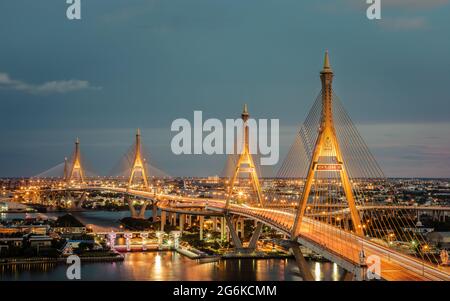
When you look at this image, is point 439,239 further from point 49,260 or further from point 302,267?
point 49,260

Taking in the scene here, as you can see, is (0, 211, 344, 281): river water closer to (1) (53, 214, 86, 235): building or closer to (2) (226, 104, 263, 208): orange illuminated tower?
(2) (226, 104, 263, 208): orange illuminated tower

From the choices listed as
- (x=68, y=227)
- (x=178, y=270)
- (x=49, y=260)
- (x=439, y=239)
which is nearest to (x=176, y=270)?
(x=178, y=270)

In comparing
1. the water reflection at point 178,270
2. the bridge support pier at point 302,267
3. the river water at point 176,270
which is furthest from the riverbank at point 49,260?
the bridge support pier at point 302,267

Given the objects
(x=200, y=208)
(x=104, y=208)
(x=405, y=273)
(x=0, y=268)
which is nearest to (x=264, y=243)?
(x=200, y=208)

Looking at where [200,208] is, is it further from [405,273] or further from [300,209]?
[405,273]

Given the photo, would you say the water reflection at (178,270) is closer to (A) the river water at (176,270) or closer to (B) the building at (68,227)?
(A) the river water at (176,270)

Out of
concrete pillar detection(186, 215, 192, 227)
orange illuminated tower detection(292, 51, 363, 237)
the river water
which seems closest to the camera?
orange illuminated tower detection(292, 51, 363, 237)

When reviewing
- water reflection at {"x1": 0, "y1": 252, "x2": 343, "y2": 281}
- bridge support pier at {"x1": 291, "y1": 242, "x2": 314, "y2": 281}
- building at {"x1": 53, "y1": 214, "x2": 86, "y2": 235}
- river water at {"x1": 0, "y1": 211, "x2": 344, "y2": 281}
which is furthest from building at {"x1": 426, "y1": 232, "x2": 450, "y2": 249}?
building at {"x1": 53, "y1": 214, "x2": 86, "y2": 235}

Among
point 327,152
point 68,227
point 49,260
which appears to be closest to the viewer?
point 327,152
